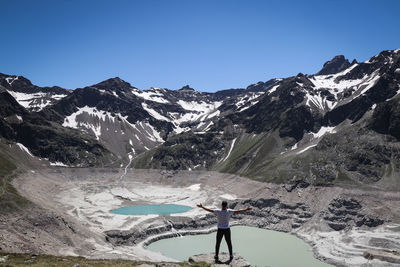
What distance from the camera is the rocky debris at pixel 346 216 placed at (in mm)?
111519

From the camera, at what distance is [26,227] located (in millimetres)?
85750

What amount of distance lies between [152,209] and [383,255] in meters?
103

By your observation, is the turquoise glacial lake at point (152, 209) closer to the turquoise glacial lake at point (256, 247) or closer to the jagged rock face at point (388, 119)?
the turquoise glacial lake at point (256, 247)

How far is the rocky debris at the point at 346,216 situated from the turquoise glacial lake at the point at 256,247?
1602 centimetres

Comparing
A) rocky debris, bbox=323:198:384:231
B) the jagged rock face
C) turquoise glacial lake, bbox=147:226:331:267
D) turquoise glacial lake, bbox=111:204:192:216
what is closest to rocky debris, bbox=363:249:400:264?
turquoise glacial lake, bbox=147:226:331:267

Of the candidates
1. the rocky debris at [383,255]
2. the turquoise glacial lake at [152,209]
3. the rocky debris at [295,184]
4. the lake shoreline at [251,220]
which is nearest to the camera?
the rocky debris at [383,255]

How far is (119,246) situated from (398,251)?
79659mm

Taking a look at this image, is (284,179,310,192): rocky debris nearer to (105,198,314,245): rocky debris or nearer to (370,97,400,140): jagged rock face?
(105,198,314,245): rocky debris

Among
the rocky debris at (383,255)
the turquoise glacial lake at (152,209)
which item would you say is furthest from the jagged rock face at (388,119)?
the turquoise glacial lake at (152,209)

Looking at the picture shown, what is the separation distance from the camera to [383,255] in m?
83.7

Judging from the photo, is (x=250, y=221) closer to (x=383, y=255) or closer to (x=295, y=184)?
(x=295, y=184)

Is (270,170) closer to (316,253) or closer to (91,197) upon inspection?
(316,253)

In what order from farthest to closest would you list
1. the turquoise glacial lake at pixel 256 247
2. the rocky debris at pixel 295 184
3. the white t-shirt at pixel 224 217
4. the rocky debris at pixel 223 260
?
the rocky debris at pixel 295 184
the turquoise glacial lake at pixel 256 247
the rocky debris at pixel 223 260
the white t-shirt at pixel 224 217

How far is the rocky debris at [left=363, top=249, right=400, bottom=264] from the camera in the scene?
3172 inches
